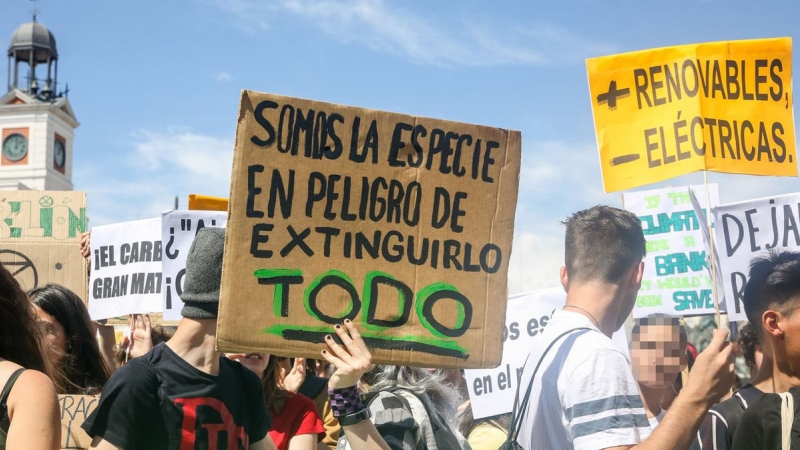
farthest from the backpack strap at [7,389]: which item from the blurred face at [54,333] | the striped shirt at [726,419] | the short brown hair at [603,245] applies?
the striped shirt at [726,419]

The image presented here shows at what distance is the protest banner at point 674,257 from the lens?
19.6ft

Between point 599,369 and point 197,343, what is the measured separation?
1336mm

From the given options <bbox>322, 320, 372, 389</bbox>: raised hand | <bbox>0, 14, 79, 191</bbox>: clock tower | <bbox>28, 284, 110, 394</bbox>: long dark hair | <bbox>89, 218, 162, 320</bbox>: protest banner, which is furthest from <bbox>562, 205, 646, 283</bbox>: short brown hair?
<bbox>0, 14, 79, 191</bbox>: clock tower

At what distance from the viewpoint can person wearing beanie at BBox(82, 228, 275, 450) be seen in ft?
9.46

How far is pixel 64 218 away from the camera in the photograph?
6.56 m

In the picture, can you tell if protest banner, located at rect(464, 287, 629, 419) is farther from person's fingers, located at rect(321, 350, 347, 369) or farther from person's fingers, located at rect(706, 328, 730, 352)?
person's fingers, located at rect(321, 350, 347, 369)

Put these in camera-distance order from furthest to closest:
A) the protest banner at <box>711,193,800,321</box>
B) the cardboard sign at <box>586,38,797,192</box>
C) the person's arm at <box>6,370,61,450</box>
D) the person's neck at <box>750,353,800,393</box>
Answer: the protest banner at <box>711,193,800,321</box>, the cardboard sign at <box>586,38,797,192</box>, the person's neck at <box>750,353,800,393</box>, the person's arm at <box>6,370,61,450</box>

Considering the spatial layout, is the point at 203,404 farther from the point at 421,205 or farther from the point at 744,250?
the point at 744,250

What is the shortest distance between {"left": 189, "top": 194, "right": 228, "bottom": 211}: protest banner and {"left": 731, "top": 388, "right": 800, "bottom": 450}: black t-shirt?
4043 mm

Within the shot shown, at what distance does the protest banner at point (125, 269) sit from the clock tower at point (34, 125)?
95530 mm

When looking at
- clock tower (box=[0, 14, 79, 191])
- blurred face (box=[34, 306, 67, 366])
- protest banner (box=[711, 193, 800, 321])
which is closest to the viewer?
blurred face (box=[34, 306, 67, 366])

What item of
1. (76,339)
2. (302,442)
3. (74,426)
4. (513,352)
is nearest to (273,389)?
(302,442)

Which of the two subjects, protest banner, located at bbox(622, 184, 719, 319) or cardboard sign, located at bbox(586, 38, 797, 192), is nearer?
cardboard sign, located at bbox(586, 38, 797, 192)

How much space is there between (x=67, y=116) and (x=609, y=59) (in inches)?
4207
